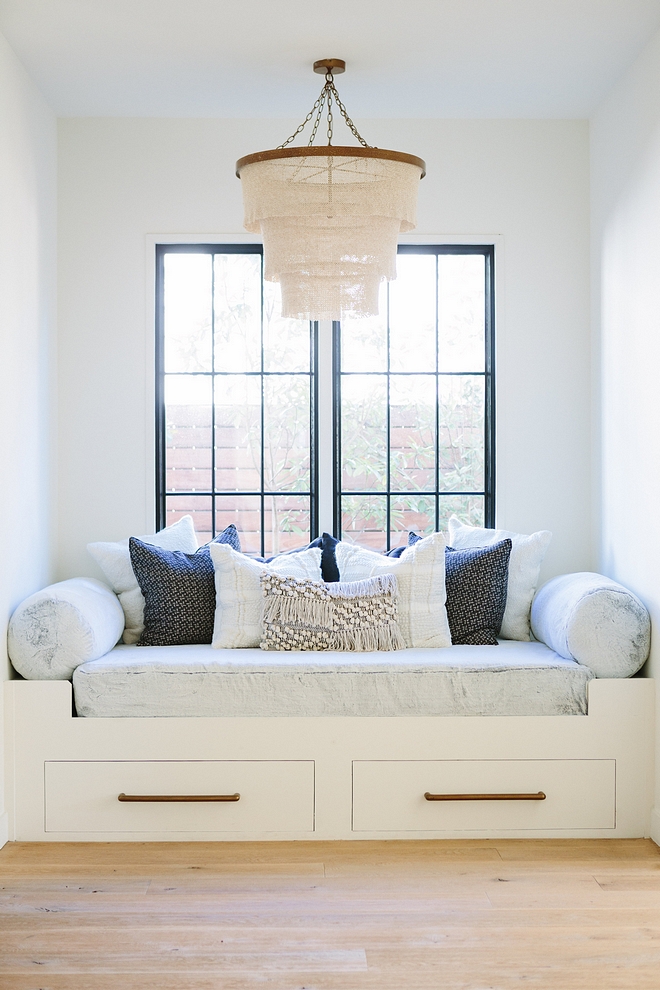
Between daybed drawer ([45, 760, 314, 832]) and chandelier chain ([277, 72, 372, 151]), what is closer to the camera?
daybed drawer ([45, 760, 314, 832])

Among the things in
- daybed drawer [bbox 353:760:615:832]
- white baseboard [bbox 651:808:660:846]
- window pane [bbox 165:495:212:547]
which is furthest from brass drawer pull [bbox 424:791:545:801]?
window pane [bbox 165:495:212:547]

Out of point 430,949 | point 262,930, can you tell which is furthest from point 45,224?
point 430,949

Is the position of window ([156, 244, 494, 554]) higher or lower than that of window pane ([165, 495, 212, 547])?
higher

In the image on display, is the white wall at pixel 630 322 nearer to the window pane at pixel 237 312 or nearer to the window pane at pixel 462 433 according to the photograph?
the window pane at pixel 462 433

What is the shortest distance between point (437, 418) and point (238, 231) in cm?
115

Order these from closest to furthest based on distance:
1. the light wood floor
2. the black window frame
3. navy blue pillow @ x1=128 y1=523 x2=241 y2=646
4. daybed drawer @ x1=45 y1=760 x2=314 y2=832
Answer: the light wood floor, daybed drawer @ x1=45 y1=760 x2=314 y2=832, navy blue pillow @ x1=128 y1=523 x2=241 y2=646, the black window frame

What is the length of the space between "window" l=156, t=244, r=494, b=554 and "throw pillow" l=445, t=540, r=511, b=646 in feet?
1.71

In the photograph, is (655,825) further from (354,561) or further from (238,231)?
(238,231)

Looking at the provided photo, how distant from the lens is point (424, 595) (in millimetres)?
3424

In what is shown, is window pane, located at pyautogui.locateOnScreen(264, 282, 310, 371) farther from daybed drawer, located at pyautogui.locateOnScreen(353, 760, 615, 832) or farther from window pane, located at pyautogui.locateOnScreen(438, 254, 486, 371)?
daybed drawer, located at pyautogui.locateOnScreen(353, 760, 615, 832)

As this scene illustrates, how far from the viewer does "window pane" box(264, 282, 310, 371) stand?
404 centimetres

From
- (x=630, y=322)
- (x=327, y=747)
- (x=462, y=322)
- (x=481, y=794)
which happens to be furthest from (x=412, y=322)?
(x=481, y=794)

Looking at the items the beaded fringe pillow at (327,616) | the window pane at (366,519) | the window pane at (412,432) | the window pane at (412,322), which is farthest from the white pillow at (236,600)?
the window pane at (412,322)

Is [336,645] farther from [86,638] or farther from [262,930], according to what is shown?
[262,930]
